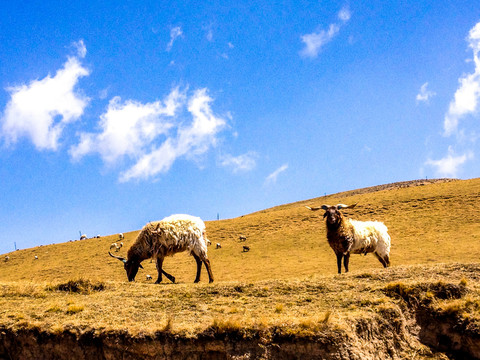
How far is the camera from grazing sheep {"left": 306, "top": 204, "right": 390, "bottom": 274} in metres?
16.2

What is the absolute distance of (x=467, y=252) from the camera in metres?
27.5

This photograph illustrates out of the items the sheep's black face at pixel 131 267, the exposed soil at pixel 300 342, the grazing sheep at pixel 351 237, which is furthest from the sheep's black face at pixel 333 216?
the sheep's black face at pixel 131 267

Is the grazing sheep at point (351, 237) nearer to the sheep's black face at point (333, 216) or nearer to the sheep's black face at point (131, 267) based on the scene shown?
the sheep's black face at point (333, 216)

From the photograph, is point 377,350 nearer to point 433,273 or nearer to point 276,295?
point 276,295

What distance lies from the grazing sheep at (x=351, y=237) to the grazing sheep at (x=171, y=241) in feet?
17.6

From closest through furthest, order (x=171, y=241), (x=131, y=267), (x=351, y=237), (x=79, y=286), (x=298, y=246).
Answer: (x=79, y=286) < (x=171, y=241) < (x=131, y=267) < (x=351, y=237) < (x=298, y=246)

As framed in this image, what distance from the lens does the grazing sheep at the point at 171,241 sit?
1497 centimetres

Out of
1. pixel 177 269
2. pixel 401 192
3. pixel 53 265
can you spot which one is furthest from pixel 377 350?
pixel 401 192

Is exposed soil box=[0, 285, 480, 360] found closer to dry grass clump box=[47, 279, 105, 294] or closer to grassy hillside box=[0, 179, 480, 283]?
dry grass clump box=[47, 279, 105, 294]

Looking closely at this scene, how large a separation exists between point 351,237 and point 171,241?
7.57 meters

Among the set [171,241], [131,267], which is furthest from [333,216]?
[131,267]

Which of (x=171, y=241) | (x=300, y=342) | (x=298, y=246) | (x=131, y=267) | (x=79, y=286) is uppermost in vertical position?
(x=171, y=241)

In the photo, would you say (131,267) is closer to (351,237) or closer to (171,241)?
(171,241)

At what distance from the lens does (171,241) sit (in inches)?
587
